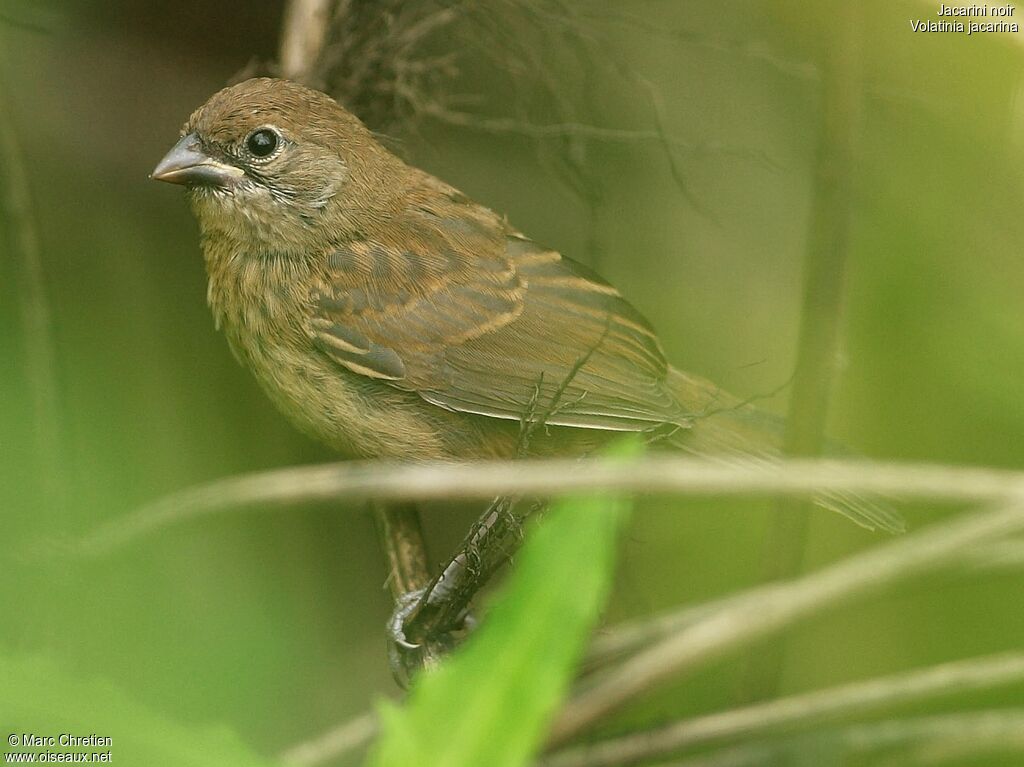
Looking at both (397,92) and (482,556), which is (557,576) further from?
(397,92)

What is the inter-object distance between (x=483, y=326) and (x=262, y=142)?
2.40 feet

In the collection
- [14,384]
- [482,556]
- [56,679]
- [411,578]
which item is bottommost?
[411,578]

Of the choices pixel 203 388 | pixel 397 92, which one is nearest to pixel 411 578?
pixel 203 388

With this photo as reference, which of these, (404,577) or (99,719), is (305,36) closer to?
(404,577)

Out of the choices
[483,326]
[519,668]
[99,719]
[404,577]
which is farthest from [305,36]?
[519,668]

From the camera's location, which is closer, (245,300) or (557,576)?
(557,576)

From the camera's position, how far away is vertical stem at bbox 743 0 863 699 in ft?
5.61

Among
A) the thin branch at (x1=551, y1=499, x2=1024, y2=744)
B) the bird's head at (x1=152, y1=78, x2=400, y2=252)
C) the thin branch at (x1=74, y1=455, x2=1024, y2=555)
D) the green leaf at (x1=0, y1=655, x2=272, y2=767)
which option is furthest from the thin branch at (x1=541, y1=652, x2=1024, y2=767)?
the bird's head at (x1=152, y1=78, x2=400, y2=252)

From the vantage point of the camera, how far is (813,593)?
135cm

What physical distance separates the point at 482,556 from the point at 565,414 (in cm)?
65

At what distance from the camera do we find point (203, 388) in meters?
2.60

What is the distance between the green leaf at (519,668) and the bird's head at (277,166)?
1889mm

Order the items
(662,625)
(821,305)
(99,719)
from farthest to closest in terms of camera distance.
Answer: (662,625), (821,305), (99,719)

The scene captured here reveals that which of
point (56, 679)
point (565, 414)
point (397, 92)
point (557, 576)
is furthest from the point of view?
point (397, 92)
